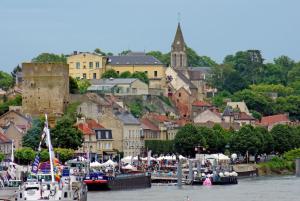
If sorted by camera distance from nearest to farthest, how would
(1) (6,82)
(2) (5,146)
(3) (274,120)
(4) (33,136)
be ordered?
(2) (5,146) < (4) (33,136) < (3) (274,120) < (1) (6,82)

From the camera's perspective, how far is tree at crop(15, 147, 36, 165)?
10881 centimetres

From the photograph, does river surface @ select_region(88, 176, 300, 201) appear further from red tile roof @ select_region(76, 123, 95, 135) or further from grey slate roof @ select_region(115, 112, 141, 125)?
grey slate roof @ select_region(115, 112, 141, 125)

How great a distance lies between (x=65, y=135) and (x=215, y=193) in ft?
80.8

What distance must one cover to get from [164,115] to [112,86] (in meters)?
9.48

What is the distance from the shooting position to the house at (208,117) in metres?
167

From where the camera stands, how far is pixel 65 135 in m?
118

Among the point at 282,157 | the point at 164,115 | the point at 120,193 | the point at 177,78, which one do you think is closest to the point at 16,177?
the point at 120,193

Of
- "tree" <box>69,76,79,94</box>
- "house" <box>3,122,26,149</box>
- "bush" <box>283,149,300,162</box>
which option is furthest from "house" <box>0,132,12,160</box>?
"bush" <box>283,149,300,162</box>

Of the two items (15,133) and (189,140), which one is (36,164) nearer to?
(15,133)

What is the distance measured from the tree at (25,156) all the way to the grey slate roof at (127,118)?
29.8 meters

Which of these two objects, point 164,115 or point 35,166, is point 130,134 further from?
point 35,166

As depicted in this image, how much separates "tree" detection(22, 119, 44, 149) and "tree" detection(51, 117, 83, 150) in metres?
1.36

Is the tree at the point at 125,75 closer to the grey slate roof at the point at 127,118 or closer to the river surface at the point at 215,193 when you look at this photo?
the grey slate roof at the point at 127,118

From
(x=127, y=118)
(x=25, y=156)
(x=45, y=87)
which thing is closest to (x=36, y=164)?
(x=25, y=156)
